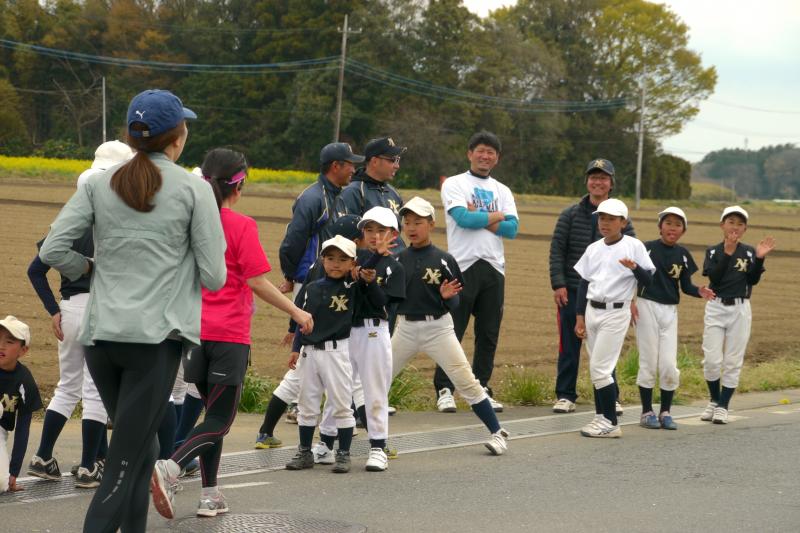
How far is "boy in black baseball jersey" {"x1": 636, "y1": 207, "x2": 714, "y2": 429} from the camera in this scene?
389 inches

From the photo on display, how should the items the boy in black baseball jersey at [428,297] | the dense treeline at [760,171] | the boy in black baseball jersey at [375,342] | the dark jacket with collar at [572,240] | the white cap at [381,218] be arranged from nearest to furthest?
the boy in black baseball jersey at [375,342] → the white cap at [381,218] → the boy in black baseball jersey at [428,297] → the dark jacket with collar at [572,240] → the dense treeline at [760,171]

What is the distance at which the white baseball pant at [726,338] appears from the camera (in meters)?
10.3

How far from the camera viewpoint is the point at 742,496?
23.3ft

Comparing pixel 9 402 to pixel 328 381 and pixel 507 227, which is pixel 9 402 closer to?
pixel 328 381

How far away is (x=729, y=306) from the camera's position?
407 inches

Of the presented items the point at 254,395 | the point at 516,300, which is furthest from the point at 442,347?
the point at 516,300

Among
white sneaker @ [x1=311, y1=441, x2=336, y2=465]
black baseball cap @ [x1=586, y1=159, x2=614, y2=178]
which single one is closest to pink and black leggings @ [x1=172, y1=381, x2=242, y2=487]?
white sneaker @ [x1=311, y1=441, x2=336, y2=465]

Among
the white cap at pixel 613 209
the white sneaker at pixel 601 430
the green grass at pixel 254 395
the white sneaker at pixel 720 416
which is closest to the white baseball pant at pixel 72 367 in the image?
the green grass at pixel 254 395

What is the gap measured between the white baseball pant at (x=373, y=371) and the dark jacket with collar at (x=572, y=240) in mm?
3229

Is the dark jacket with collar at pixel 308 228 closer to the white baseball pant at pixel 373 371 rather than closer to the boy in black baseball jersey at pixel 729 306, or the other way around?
the white baseball pant at pixel 373 371

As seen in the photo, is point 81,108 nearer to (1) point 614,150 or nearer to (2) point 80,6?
(2) point 80,6

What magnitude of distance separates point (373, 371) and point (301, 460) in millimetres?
748

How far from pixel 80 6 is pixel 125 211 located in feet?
263

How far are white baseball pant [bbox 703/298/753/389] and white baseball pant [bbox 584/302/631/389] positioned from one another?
1.20 m
